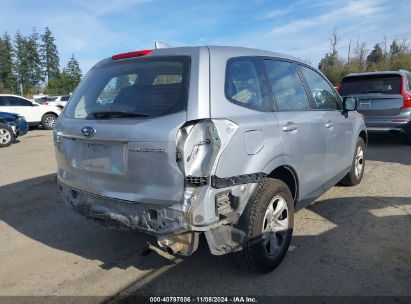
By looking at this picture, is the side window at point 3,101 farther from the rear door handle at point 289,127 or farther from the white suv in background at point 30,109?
the rear door handle at point 289,127

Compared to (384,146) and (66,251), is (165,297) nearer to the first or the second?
(66,251)

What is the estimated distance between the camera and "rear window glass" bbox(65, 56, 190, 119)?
2732 mm

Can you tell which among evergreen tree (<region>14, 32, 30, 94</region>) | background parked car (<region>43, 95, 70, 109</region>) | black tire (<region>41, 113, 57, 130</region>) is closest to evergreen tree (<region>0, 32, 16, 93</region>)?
evergreen tree (<region>14, 32, 30, 94</region>)

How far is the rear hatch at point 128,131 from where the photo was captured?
2580 millimetres

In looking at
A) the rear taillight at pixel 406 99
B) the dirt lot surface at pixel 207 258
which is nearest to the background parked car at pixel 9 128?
the dirt lot surface at pixel 207 258

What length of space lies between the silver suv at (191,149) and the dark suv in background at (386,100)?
557 centimetres

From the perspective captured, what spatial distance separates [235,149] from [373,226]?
2.31m

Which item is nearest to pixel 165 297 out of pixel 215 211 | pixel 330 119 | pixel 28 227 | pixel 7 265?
pixel 215 211

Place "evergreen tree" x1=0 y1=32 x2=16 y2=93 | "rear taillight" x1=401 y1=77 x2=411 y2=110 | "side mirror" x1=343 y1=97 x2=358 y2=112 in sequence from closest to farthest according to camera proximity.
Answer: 1. "side mirror" x1=343 y1=97 x2=358 y2=112
2. "rear taillight" x1=401 y1=77 x2=411 y2=110
3. "evergreen tree" x1=0 y1=32 x2=16 y2=93

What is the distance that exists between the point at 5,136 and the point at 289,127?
10.5m

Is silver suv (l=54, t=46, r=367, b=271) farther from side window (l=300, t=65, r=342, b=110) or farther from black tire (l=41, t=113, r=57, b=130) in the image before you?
black tire (l=41, t=113, r=57, b=130)

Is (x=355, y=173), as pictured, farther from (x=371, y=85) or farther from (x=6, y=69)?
(x=6, y=69)

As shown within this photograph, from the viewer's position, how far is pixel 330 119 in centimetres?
421

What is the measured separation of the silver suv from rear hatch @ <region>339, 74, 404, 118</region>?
558cm
